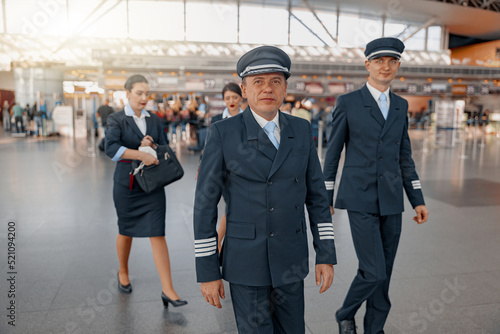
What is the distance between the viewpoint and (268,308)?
200 centimetres

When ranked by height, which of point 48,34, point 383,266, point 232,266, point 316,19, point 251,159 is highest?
point 316,19

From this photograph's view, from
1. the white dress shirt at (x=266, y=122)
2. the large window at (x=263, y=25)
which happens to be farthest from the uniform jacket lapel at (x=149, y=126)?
the large window at (x=263, y=25)

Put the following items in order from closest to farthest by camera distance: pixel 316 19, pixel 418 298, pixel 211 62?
pixel 418 298, pixel 211 62, pixel 316 19

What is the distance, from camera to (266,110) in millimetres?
1912

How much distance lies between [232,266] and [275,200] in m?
0.37

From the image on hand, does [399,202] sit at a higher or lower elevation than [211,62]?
lower

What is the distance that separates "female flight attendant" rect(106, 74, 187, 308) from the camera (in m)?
3.62

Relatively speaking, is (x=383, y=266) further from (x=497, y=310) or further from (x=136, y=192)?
(x=136, y=192)

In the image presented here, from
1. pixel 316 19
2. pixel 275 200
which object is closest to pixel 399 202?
pixel 275 200

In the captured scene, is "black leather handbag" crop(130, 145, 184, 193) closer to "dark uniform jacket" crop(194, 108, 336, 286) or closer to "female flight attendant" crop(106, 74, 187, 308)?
"female flight attendant" crop(106, 74, 187, 308)

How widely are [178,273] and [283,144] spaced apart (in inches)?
108

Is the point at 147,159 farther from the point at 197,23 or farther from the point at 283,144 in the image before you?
the point at 197,23

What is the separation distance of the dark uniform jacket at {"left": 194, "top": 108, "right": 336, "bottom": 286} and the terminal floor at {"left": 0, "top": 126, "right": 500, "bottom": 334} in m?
1.43

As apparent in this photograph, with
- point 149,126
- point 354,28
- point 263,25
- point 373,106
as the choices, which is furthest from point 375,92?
Answer: point 354,28
